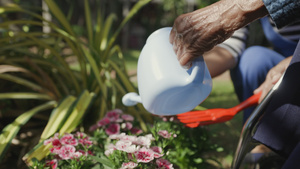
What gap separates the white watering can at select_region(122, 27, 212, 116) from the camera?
80 centimetres

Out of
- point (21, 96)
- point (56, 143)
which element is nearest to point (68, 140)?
point (56, 143)

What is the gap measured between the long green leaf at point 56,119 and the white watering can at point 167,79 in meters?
0.66

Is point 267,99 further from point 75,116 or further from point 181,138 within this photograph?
point 75,116

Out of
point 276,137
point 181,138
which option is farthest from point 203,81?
point 181,138

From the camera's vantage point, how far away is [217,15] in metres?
0.70

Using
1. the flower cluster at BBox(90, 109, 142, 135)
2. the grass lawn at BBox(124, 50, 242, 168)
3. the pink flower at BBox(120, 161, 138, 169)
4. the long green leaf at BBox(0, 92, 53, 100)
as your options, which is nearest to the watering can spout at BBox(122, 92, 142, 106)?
the pink flower at BBox(120, 161, 138, 169)

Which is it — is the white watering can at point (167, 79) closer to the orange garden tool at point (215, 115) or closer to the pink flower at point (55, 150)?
the orange garden tool at point (215, 115)

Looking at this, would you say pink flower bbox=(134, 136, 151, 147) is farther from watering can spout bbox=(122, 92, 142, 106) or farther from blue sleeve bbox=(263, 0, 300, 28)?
blue sleeve bbox=(263, 0, 300, 28)

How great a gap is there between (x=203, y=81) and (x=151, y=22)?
9662 millimetres

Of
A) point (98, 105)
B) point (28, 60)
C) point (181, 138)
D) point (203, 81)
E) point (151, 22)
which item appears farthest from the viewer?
point (151, 22)

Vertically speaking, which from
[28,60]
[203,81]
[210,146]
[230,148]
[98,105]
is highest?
[28,60]

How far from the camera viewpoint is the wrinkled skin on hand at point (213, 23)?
0.68 m

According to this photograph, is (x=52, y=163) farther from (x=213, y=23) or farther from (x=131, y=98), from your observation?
(x=213, y=23)

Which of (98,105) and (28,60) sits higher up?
(28,60)
